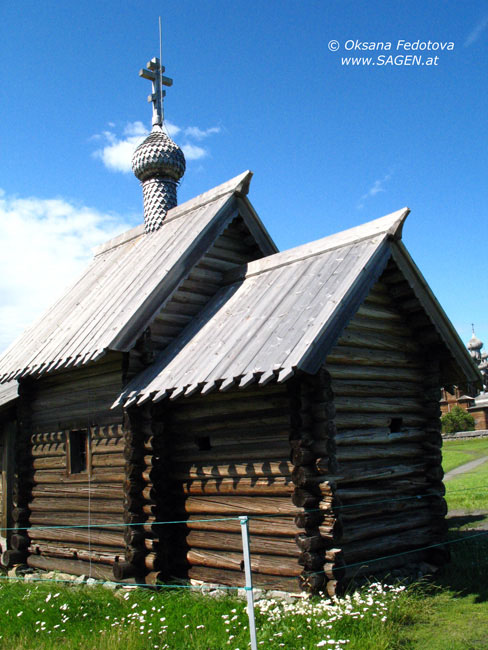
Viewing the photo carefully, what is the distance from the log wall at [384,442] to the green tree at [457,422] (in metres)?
38.5

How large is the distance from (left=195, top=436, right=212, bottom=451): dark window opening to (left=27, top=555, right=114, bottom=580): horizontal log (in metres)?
2.65

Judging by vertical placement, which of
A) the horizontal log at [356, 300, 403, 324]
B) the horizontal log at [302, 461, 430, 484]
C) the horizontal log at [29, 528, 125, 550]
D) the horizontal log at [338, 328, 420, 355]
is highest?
the horizontal log at [356, 300, 403, 324]

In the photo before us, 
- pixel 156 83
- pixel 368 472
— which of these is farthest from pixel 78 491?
pixel 156 83

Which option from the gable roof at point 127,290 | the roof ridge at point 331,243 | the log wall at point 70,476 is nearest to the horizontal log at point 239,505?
the log wall at point 70,476

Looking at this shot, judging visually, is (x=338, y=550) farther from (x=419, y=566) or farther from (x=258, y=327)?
(x=258, y=327)

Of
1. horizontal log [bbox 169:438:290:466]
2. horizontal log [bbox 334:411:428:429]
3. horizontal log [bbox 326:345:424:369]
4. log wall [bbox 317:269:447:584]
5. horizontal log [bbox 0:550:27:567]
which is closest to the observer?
horizontal log [bbox 169:438:290:466]

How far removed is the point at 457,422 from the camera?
47.5 metres

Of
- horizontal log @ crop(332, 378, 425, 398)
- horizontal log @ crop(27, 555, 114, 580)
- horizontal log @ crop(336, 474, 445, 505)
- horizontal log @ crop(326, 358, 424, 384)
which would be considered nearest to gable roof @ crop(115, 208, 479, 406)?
horizontal log @ crop(326, 358, 424, 384)

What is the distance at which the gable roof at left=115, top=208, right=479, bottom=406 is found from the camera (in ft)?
25.7

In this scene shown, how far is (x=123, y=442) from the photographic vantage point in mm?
10055

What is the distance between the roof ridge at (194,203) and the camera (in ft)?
38.3

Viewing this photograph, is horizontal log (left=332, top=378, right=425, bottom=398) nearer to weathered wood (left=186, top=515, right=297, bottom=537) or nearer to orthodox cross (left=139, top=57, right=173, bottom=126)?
weathered wood (left=186, top=515, right=297, bottom=537)

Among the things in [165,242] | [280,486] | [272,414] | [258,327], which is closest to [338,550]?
[280,486]

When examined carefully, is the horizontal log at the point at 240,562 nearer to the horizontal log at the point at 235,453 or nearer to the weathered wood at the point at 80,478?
the horizontal log at the point at 235,453
